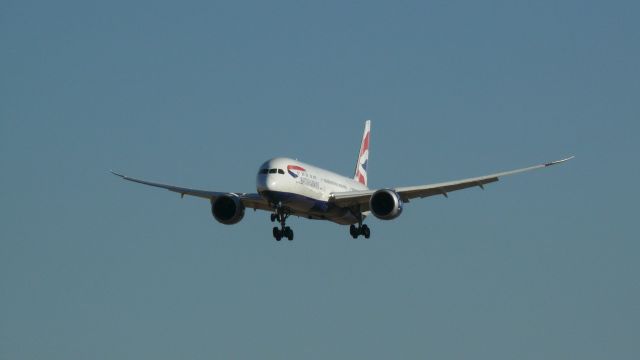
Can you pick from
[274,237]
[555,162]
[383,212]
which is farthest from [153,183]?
[555,162]

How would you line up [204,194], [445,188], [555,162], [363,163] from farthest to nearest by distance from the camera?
[363,163] < [204,194] < [445,188] < [555,162]

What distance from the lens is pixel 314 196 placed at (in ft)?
252

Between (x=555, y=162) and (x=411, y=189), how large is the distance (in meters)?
8.72

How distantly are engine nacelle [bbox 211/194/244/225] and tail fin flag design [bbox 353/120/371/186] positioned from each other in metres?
13.0

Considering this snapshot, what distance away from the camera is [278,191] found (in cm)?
7450

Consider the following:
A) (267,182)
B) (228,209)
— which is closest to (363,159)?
(228,209)

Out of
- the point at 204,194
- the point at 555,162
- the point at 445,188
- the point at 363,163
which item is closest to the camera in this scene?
the point at 555,162

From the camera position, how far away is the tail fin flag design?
91.2 m

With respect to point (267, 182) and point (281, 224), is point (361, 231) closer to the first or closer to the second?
point (281, 224)

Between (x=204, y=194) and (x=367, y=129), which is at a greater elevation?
(x=367, y=129)

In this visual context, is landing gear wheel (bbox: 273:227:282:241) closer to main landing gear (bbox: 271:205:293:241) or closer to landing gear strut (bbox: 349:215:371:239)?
main landing gear (bbox: 271:205:293:241)

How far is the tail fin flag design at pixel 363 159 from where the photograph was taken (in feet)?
299

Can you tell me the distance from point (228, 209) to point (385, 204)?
892cm

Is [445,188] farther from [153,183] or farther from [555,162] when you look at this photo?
[153,183]
